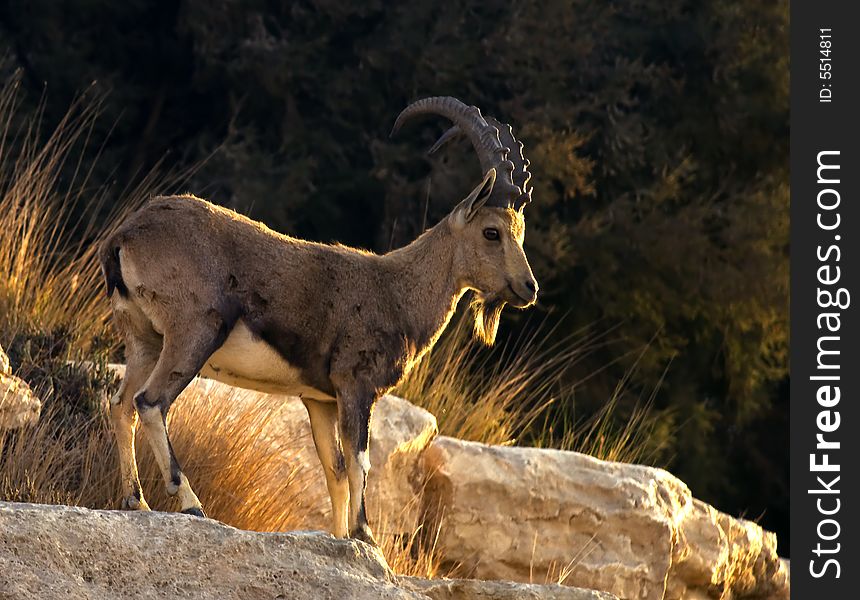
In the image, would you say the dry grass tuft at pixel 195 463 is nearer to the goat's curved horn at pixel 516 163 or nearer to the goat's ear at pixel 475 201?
the goat's ear at pixel 475 201

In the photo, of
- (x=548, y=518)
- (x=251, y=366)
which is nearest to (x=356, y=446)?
(x=251, y=366)

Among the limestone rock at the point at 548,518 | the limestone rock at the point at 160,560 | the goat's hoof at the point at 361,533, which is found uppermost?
the limestone rock at the point at 548,518

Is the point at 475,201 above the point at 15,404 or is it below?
above

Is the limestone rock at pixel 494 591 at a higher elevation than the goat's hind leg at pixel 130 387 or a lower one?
lower

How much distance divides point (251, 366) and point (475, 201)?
4.54ft

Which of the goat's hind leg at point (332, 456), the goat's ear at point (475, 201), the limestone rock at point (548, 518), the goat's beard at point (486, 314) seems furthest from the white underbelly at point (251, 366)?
the limestone rock at point (548, 518)

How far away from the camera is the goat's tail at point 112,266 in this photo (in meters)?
6.74

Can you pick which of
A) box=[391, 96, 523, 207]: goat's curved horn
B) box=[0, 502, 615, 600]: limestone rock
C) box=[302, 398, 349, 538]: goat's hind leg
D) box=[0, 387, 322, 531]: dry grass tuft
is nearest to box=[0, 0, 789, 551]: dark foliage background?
box=[0, 387, 322, 531]: dry grass tuft

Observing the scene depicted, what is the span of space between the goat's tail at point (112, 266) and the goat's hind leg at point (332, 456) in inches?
43.4

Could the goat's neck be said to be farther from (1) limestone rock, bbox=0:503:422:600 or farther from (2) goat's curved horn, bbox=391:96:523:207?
(1) limestone rock, bbox=0:503:422:600

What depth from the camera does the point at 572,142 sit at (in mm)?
16016

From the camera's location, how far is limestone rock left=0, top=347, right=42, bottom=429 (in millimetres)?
7316

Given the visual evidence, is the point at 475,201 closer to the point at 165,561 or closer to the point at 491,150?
the point at 491,150

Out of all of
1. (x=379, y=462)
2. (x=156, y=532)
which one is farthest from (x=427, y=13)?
(x=156, y=532)
